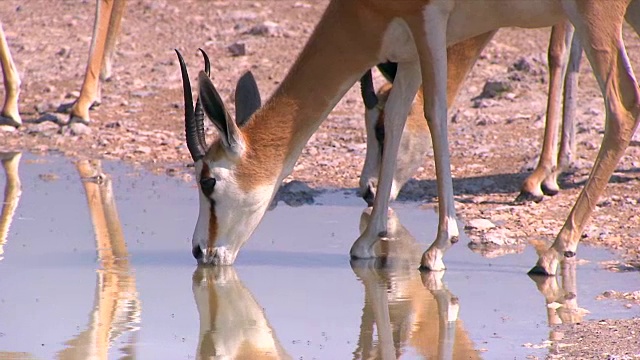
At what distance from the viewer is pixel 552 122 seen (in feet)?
33.5

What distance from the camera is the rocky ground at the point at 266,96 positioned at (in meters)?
9.82

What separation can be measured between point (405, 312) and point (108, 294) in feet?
5.26

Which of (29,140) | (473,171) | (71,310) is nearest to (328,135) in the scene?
(473,171)

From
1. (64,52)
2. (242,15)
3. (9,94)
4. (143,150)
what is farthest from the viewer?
(242,15)

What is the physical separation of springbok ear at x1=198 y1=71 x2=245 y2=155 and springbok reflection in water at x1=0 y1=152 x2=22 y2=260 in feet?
4.99

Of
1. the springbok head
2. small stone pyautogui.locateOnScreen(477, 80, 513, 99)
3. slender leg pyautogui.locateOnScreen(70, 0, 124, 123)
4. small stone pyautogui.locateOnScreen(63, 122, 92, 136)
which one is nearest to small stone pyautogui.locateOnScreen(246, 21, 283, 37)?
slender leg pyautogui.locateOnScreen(70, 0, 124, 123)

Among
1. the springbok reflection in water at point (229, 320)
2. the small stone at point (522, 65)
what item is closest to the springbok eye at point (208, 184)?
the springbok reflection in water at point (229, 320)

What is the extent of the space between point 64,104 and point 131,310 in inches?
307

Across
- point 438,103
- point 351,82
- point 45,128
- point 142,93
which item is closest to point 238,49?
point 142,93

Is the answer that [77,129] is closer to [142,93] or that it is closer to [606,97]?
[142,93]

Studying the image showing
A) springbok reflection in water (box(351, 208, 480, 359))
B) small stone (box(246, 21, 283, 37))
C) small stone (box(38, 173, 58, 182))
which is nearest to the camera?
springbok reflection in water (box(351, 208, 480, 359))

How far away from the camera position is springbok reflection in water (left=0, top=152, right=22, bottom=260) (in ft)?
29.1

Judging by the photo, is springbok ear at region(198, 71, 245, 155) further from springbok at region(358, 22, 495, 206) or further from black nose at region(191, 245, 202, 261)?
springbok at region(358, 22, 495, 206)

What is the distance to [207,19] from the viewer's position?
17.8 meters
